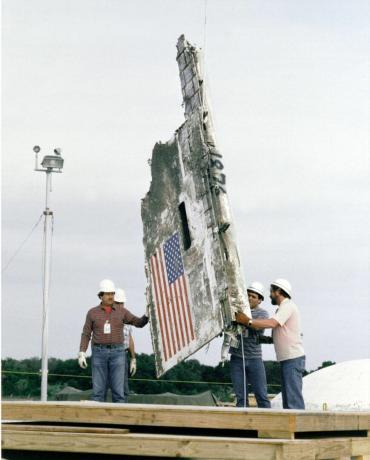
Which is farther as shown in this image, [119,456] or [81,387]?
[81,387]

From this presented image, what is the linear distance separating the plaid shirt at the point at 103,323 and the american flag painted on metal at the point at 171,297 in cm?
78

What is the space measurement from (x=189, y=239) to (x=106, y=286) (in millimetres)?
1931

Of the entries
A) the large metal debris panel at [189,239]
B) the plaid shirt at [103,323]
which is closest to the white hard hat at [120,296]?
the plaid shirt at [103,323]

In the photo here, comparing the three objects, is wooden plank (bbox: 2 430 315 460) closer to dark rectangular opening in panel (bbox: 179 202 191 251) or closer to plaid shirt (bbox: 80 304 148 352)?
dark rectangular opening in panel (bbox: 179 202 191 251)

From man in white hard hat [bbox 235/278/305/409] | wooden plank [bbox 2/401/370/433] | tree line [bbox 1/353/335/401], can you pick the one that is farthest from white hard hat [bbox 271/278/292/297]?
tree line [bbox 1/353/335/401]

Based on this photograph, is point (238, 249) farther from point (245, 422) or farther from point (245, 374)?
point (245, 422)

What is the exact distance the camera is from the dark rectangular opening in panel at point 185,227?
11148mm

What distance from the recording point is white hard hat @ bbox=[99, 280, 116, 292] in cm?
1267

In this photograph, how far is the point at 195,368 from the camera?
27.0 m

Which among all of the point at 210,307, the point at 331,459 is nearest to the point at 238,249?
the point at 210,307

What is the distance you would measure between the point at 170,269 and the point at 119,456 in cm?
371

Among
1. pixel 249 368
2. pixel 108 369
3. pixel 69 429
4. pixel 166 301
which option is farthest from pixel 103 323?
pixel 69 429

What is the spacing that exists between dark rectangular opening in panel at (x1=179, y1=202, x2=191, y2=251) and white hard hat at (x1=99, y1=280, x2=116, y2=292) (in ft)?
5.87

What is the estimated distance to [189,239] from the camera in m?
11.1
